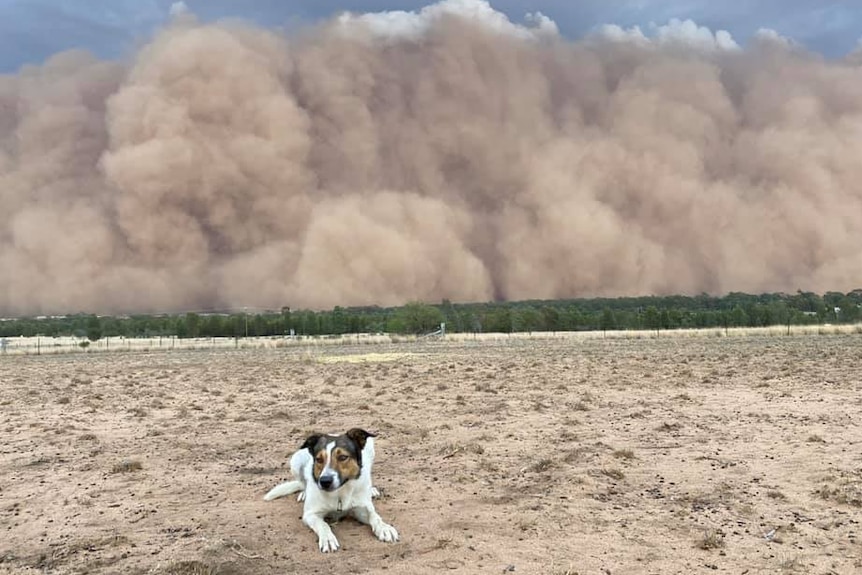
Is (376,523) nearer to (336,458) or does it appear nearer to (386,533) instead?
(386,533)

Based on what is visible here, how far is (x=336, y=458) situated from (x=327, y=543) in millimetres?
498

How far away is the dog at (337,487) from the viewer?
3.64m

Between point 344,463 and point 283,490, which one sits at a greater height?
point 344,463

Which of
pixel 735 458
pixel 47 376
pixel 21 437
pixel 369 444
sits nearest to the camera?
pixel 369 444

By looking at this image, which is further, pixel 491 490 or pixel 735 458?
pixel 735 458

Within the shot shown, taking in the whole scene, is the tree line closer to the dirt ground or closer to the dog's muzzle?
the dirt ground

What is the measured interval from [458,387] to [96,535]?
321 inches

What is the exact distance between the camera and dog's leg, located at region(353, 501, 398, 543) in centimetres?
364

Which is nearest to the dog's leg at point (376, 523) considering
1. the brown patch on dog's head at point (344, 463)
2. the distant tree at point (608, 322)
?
the brown patch on dog's head at point (344, 463)

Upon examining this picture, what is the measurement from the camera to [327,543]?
351 cm

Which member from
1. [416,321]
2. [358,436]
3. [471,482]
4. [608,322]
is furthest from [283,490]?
[608,322]

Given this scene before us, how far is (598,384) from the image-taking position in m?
11.5

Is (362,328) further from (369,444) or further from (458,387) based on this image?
(369,444)

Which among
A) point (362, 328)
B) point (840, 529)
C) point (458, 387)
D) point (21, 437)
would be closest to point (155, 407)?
point (21, 437)
